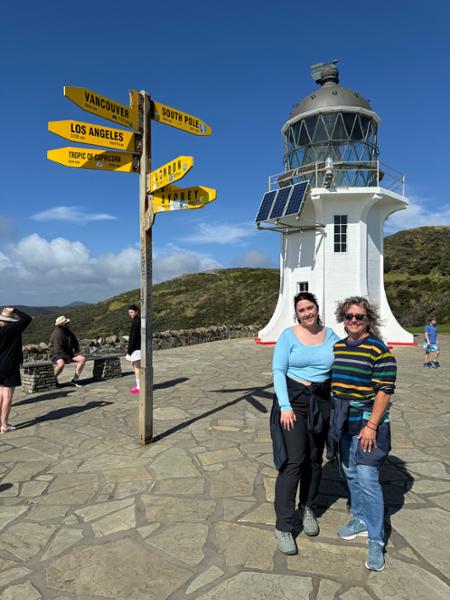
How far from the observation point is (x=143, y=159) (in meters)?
4.92

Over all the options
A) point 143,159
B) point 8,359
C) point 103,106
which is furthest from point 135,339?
point 103,106

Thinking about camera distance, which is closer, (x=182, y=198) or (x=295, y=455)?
(x=295, y=455)

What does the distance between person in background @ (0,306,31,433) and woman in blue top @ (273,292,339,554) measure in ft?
13.7

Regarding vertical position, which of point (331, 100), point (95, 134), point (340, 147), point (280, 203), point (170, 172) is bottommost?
point (170, 172)

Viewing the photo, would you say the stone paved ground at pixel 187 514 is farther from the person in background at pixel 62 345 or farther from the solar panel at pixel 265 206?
the solar panel at pixel 265 206

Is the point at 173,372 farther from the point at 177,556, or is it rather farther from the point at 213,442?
the point at 177,556

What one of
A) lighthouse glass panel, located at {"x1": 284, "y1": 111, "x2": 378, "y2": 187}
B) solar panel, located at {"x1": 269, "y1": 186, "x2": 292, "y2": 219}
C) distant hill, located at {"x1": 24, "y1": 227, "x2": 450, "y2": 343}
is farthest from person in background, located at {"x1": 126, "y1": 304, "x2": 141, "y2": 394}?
distant hill, located at {"x1": 24, "y1": 227, "x2": 450, "y2": 343}

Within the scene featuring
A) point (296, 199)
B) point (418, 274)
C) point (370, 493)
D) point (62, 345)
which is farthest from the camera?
point (418, 274)

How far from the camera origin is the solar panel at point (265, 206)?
16.3 metres

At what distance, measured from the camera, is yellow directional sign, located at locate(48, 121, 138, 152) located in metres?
4.41

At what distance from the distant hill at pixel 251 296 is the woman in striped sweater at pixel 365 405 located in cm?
2980

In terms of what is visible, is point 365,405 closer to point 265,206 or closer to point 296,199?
point 296,199

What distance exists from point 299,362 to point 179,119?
12.2 feet

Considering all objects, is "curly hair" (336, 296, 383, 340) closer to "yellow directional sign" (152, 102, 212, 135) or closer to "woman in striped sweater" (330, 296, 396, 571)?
"woman in striped sweater" (330, 296, 396, 571)
